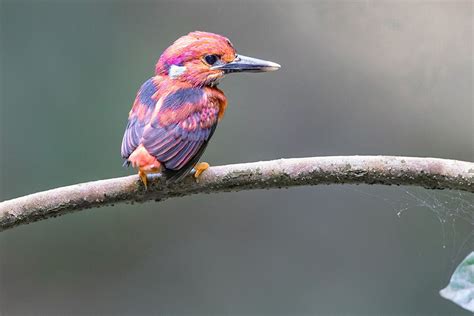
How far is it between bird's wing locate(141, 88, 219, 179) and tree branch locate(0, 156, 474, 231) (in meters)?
0.10

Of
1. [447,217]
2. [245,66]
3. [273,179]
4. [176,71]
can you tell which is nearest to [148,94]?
[176,71]

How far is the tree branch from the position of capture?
1.91m

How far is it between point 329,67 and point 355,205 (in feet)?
3.11

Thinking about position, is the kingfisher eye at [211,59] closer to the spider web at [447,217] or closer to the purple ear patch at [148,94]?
the purple ear patch at [148,94]

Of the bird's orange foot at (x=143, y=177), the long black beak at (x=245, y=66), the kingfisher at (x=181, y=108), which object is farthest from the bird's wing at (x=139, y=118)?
the long black beak at (x=245, y=66)

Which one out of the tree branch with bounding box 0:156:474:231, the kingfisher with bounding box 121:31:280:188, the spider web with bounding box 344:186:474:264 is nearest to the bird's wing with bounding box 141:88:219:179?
the kingfisher with bounding box 121:31:280:188

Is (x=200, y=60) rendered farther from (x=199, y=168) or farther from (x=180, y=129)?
(x=199, y=168)

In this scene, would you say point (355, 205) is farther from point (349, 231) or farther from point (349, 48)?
point (349, 48)

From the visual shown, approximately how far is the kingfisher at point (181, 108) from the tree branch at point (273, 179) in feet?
0.26

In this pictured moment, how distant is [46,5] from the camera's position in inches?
167

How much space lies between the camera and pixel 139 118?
2.31 metres

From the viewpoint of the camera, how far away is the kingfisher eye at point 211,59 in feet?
8.12

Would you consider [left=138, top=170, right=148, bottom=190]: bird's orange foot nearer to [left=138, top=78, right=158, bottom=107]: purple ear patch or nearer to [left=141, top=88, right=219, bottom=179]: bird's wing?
[left=141, top=88, right=219, bottom=179]: bird's wing

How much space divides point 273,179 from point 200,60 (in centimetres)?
68
